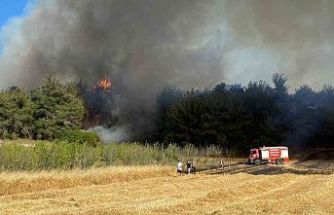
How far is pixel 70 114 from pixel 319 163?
114 ft

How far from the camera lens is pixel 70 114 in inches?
3209

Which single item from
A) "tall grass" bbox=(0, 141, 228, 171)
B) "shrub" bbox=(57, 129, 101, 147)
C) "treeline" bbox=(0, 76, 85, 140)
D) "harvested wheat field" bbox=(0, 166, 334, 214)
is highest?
"treeline" bbox=(0, 76, 85, 140)

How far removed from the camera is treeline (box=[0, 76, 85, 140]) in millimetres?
78062

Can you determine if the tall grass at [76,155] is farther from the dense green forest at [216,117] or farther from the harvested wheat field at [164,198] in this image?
the dense green forest at [216,117]

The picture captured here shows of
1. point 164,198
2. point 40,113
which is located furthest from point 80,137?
point 164,198

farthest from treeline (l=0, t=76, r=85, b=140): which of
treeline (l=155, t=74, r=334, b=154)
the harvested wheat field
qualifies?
the harvested wheat field

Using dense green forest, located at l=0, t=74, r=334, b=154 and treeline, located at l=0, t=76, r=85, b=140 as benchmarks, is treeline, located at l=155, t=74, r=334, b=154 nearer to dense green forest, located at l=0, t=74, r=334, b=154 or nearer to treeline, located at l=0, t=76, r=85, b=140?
dense green forest, located at l=0, t=74, r=334, b=154

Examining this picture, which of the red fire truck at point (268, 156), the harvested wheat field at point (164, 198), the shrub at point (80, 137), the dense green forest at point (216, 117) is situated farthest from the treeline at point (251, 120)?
the harvested wheat field at point (164, 198)

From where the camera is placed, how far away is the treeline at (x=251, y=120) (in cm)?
8238

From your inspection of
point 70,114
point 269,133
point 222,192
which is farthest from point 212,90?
point 222,192

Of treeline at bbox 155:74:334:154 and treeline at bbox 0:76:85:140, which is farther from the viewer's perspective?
treeline at bbox 155:74:334:154

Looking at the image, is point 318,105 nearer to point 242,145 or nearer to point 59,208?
point 242,145

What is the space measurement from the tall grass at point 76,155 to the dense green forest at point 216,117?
18.7 m

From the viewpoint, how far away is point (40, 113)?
263 feet
